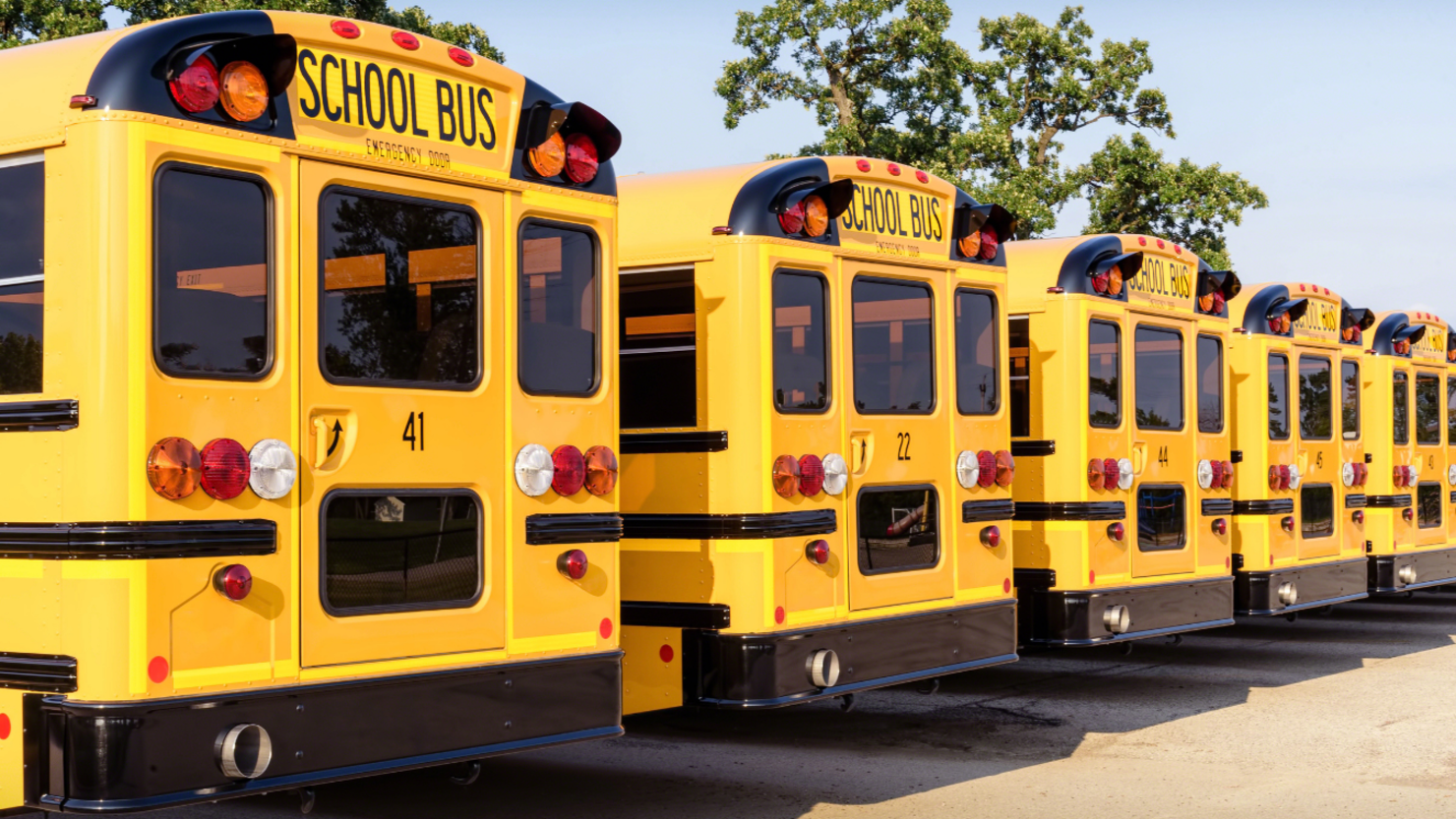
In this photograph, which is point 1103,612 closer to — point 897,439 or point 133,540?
point 897,439

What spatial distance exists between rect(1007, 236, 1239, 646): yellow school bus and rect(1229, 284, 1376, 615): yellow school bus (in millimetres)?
848

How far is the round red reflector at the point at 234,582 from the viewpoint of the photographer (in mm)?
4488

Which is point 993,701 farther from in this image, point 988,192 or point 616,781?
point 988,192

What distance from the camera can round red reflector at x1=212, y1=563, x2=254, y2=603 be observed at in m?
4.49

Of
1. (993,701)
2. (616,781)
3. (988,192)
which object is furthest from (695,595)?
(988,192)

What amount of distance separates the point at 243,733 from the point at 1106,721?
19.6 ft

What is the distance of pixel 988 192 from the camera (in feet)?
77.6

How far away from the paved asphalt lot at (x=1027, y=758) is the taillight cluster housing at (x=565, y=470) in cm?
172

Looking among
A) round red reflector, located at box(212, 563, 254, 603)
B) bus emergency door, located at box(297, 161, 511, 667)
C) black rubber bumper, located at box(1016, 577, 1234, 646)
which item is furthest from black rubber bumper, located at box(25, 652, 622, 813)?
black rubber bumper, located at box(1016, 577, 1234, 646)

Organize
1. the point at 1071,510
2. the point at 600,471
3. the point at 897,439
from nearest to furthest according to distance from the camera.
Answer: the point at 600,471 → the point at 897,439 → the point at 1071,510

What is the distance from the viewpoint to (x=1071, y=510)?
8.81 metres

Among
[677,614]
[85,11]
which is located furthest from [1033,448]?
[85,11]

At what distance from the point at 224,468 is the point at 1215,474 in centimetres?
708

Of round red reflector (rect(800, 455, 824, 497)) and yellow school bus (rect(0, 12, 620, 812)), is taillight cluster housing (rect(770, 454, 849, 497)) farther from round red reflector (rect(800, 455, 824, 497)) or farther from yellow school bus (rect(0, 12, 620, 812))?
yellow school bus (rect(0, 12, 620, 812))
